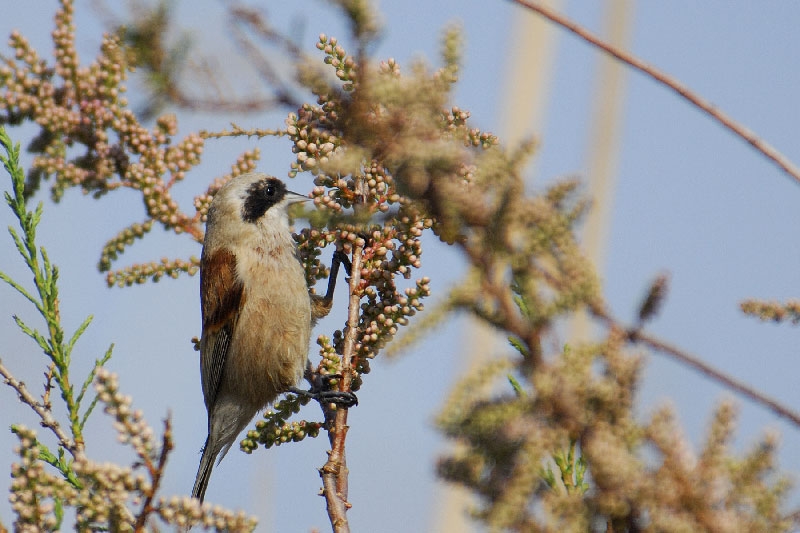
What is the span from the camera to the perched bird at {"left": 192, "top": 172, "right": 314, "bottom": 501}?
356cm

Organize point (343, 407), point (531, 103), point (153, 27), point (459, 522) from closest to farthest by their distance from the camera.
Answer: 1. point (153, 27)
2. point (343, 407)
3. point (459, 522)
4. point (531, 103)

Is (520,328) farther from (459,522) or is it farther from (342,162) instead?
(459,522)

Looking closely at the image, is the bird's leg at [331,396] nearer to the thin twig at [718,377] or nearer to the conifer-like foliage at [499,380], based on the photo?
the conifer-like foliage at [499,380]

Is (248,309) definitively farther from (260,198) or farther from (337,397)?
(337,397)

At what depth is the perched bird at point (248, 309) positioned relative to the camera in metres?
3.56

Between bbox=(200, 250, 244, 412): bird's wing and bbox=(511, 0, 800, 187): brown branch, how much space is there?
2883 millimetres

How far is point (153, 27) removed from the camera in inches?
53.1

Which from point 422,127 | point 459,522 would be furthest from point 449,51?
point 459,522

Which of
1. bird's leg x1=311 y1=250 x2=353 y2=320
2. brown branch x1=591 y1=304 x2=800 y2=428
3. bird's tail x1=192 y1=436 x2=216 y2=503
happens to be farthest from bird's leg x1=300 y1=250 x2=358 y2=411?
brown branch x1=591 y1=304 x2=800 y2=428

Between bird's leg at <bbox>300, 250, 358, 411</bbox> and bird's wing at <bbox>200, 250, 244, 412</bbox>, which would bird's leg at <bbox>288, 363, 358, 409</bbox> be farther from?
bird's wing at <bbox>200, 250, 244, 412</bbox>

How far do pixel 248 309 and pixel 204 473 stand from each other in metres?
0.74

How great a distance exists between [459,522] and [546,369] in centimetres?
391

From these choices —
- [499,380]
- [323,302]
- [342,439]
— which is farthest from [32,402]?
[323,302]

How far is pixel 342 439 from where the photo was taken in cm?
194
